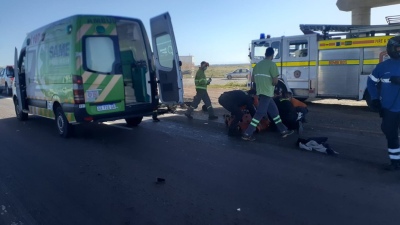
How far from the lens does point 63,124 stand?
25.1 feet

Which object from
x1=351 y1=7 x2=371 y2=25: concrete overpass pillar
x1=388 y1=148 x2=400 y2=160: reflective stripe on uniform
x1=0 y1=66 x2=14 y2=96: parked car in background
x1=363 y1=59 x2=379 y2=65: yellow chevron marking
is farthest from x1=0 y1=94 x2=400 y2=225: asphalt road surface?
x1=0 y1=66 x2=14 y2=96: parked car in background

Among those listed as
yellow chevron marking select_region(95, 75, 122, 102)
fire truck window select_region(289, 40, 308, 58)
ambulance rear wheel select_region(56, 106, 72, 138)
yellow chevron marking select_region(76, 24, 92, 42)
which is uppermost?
yellow chevron marking select_region(76, 24, 92, 42)

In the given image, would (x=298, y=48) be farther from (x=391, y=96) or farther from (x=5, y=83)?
(x=5, y=83)

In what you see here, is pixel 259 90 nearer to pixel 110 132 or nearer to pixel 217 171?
→ pixel 217 171

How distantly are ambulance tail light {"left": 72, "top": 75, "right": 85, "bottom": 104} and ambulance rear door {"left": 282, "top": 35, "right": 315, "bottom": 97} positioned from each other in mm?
7605

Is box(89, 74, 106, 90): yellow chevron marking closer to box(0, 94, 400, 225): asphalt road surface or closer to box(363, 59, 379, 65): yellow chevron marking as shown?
box(0, 94, 400, 225): asphalt road surface

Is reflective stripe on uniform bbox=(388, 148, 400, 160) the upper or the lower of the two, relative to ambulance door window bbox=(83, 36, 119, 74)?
lower

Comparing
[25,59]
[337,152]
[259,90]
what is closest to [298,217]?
[337,152]

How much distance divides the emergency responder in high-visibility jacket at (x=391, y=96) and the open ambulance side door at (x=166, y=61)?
4.31 m

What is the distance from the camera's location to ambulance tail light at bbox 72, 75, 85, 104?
270 inches

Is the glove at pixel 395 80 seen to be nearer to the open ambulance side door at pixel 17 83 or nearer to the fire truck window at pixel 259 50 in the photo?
the fire truck window at pixel 259 50

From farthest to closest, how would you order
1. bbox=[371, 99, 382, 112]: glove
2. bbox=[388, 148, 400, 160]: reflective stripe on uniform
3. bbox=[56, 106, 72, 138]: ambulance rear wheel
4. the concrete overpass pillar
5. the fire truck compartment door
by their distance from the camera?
the concrete overpass pillar, the fire truck compartment door, bbox=[56, 106, 72, 138]: ambulance rear wheel, bbox=[371, 99, 382, 112]: glove, bbox=[388, 148, 400, 160]: reflective stripe on uniform

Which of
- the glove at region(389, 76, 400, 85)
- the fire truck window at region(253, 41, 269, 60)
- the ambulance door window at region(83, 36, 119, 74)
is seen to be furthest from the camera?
the fire truck window at region(253, 41, 269, 60)

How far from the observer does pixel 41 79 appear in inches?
329
